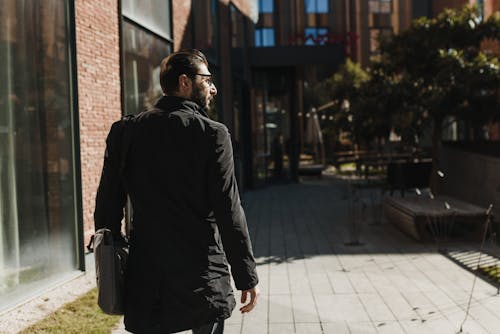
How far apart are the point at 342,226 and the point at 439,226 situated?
220 centimetres

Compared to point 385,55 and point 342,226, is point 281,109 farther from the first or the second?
point 342,226

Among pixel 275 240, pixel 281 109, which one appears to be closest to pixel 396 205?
pixel 275 240

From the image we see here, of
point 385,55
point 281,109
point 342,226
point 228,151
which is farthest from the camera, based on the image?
point 281,109

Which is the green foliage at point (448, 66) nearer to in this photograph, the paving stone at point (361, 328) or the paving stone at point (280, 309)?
the paving stone at point (280, 309)

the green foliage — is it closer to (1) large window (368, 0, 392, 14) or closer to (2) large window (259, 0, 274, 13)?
(2) large window (259, 0, 274, 13)

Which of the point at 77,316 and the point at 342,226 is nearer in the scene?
the point at 77,316

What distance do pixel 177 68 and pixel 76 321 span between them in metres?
3.67

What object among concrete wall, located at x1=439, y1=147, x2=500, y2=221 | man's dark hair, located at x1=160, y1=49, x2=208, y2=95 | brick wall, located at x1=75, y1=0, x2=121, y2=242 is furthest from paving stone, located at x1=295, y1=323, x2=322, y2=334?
concrete wall, located at x1=439, y1=147, x2=500, y2=221

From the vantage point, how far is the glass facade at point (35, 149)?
6297 millimetres

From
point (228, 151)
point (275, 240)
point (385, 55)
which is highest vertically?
point (385, 55)

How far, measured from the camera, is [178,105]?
2.73 m

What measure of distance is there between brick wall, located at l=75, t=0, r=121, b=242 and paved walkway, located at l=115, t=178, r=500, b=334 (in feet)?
8.13

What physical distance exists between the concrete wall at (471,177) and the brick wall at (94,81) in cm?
605

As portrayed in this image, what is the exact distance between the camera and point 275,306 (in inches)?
244
